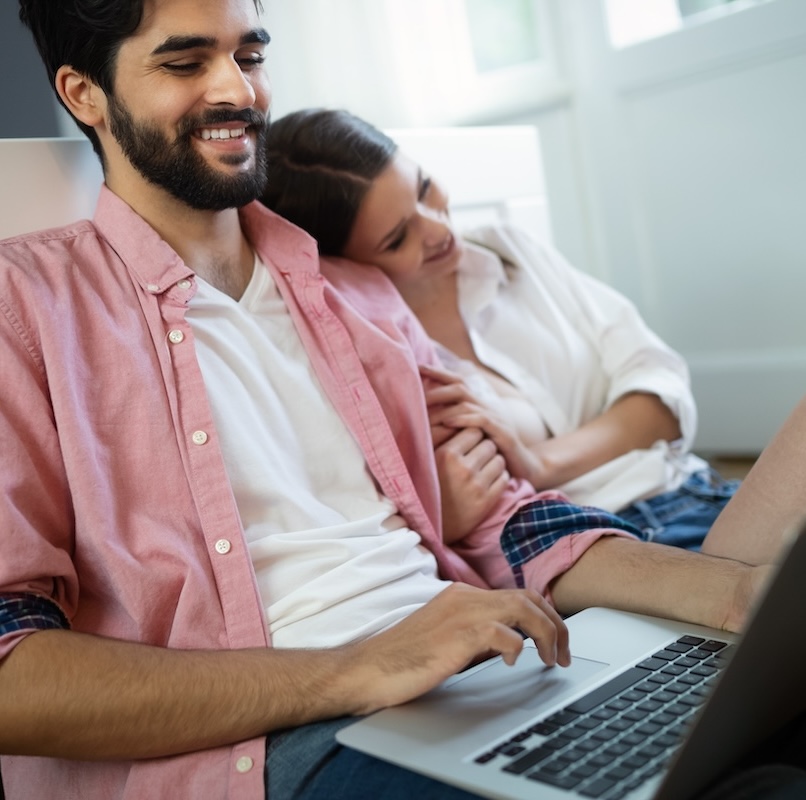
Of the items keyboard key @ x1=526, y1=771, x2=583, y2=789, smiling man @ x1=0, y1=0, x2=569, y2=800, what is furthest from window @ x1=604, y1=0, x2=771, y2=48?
keyboard key @ x1=526, y1=771, x2=583, y2=789

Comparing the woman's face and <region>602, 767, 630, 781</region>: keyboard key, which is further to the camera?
the woman's face

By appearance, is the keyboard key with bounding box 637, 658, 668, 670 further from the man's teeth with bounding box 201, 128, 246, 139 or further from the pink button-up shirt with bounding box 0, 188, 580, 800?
the man's teeth with bounding box 201, 128, 246, 139

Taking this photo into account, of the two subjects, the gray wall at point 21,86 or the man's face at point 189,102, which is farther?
the gray wall at point 21,86

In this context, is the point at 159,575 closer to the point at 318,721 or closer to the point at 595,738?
the point at 318,721

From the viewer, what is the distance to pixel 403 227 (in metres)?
1.63

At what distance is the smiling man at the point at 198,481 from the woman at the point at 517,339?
0.20 m

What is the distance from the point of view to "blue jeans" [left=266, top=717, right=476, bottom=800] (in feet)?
2.88

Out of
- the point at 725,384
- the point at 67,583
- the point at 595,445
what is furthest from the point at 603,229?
the point at 67,583

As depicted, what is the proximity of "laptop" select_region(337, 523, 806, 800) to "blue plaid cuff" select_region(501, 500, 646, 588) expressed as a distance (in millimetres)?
259

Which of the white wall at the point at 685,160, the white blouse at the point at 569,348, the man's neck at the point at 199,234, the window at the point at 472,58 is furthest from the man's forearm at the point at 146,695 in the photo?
the window at the point at 472,58

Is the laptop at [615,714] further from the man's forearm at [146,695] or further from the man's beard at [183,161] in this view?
the man's beard at [183,161]

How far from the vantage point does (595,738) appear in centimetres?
84

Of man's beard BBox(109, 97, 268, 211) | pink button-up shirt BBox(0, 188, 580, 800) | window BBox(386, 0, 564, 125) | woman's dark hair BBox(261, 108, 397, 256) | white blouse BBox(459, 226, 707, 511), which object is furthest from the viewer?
window BBox(386, 0, 564, 125)

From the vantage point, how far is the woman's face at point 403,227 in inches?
62.7
